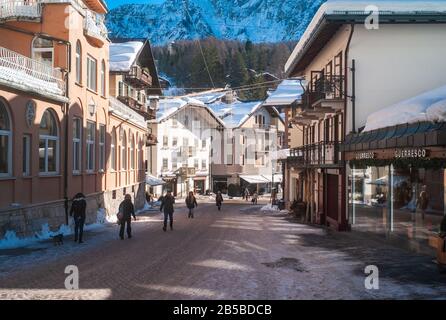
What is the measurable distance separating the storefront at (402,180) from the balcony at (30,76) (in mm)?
11148

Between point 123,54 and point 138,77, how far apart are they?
2.13m

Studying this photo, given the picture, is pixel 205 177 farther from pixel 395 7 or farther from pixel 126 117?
pixel 395 7

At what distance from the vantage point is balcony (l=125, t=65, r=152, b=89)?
42750mm

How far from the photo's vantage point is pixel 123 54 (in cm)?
4281

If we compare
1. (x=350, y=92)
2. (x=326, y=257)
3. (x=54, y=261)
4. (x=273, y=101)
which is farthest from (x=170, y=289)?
(x=273, y=101)

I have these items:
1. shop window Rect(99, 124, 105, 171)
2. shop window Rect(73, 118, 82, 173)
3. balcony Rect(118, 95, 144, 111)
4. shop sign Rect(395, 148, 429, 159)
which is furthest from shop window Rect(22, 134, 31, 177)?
balcony Rect(118, 95, 144, 111)

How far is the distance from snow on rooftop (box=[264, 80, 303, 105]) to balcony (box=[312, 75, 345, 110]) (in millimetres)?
19490

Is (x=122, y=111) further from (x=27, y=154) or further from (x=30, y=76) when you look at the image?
(x=27, y=154)

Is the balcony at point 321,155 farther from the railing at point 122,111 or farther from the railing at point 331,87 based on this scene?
the railing at point 122,111

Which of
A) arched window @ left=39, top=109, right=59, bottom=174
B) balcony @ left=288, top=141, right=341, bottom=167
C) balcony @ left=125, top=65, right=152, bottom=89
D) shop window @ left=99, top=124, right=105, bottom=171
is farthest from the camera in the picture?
balcony @ left=125, top=65, right=152, bottom=89

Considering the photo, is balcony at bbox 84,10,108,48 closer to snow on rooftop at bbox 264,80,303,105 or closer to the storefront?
the storefront

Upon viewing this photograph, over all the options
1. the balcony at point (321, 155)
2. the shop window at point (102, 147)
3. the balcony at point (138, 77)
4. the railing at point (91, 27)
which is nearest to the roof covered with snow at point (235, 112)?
the balcony at point (138, 77)

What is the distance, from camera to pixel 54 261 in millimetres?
14055

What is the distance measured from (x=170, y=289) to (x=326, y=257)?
6025mm
